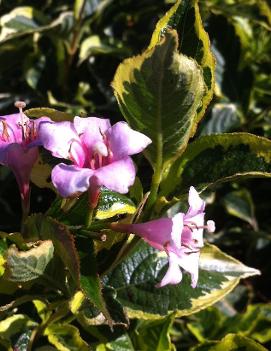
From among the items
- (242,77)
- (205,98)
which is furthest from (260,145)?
(242,77)

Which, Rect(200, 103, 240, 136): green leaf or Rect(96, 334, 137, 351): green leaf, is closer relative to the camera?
Rect(96, 334, 137, 351): green leaf

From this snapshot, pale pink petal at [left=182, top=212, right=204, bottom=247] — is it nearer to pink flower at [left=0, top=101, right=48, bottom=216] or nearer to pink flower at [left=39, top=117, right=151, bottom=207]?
pink flower at [left=39, top=117, right=151, bottom=207]

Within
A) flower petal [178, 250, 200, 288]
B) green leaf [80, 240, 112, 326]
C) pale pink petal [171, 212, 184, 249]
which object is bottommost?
green leaf [80, 240, 112, 326]

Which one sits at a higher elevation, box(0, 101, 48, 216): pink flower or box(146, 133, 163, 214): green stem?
box(0, 101, 48, 216): pink flower

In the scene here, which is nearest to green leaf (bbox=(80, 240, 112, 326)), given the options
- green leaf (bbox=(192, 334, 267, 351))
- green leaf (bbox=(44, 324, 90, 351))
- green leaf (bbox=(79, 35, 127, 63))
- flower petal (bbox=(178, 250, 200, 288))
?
flower petal (bbox=(178, 250, 200, 288))

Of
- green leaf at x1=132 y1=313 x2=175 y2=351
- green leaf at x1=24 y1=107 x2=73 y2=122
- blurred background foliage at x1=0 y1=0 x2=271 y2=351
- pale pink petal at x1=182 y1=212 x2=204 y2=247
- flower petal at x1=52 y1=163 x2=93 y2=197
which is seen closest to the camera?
flower petal at x1=52 y1=163 x2=93 y2=197

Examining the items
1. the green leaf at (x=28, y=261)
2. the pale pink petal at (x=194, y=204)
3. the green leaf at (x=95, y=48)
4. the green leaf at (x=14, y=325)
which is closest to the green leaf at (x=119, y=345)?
the green leaf at (x=14, y=325)

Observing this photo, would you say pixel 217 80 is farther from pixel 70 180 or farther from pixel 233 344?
pixel 70 180

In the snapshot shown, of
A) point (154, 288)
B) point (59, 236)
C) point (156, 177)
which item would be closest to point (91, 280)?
point (59, 236)
